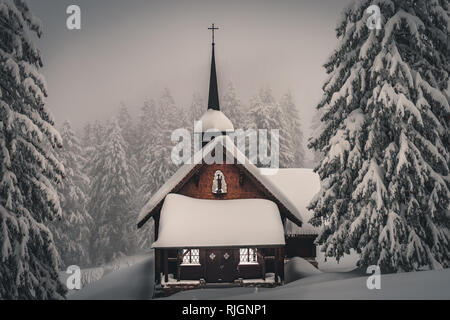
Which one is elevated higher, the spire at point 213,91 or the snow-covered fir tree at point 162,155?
the spire at point 213,91

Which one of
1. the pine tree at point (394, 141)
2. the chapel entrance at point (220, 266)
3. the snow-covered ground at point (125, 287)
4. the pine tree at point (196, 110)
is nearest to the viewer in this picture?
the pine tree at point (394, 141)

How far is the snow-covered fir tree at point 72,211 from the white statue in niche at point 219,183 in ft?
58.7

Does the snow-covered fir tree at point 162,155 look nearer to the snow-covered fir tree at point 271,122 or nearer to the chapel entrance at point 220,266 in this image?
the snow-covered fir tree at point 271,122

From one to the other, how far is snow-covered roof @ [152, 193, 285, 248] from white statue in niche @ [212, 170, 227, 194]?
2.24 ft

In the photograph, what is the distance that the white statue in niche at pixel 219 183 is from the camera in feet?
85.9

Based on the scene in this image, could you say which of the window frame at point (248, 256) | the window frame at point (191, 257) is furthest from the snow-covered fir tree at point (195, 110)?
the window frame at point (248, 256)

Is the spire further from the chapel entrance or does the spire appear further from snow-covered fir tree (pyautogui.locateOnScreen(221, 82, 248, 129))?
snow-covered fir tree (pyautogui.locateOnScreen(221, 82, 248, 129))

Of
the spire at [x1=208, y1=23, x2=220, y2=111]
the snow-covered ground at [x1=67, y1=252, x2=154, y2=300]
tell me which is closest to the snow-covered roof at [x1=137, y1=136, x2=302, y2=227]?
the snow-covered ground at [x1=67, y1=252, x2=154, y2=300]

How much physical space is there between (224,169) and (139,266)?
1057 cm

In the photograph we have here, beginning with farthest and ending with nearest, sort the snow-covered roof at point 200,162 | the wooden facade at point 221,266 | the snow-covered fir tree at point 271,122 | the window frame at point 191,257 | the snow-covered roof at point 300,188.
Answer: the snow-covered fir tree at point 271,122
the snow-covered roof at point 300,188
the snow-covered roof at point 200,162
the window frame at point 191,257
the wooden facade at point 221,266

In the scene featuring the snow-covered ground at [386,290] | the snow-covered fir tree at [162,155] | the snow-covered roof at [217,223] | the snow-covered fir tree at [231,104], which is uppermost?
the snow-covered fir tree at [231,104]

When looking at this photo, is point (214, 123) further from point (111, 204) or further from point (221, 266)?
point (111, 204)
